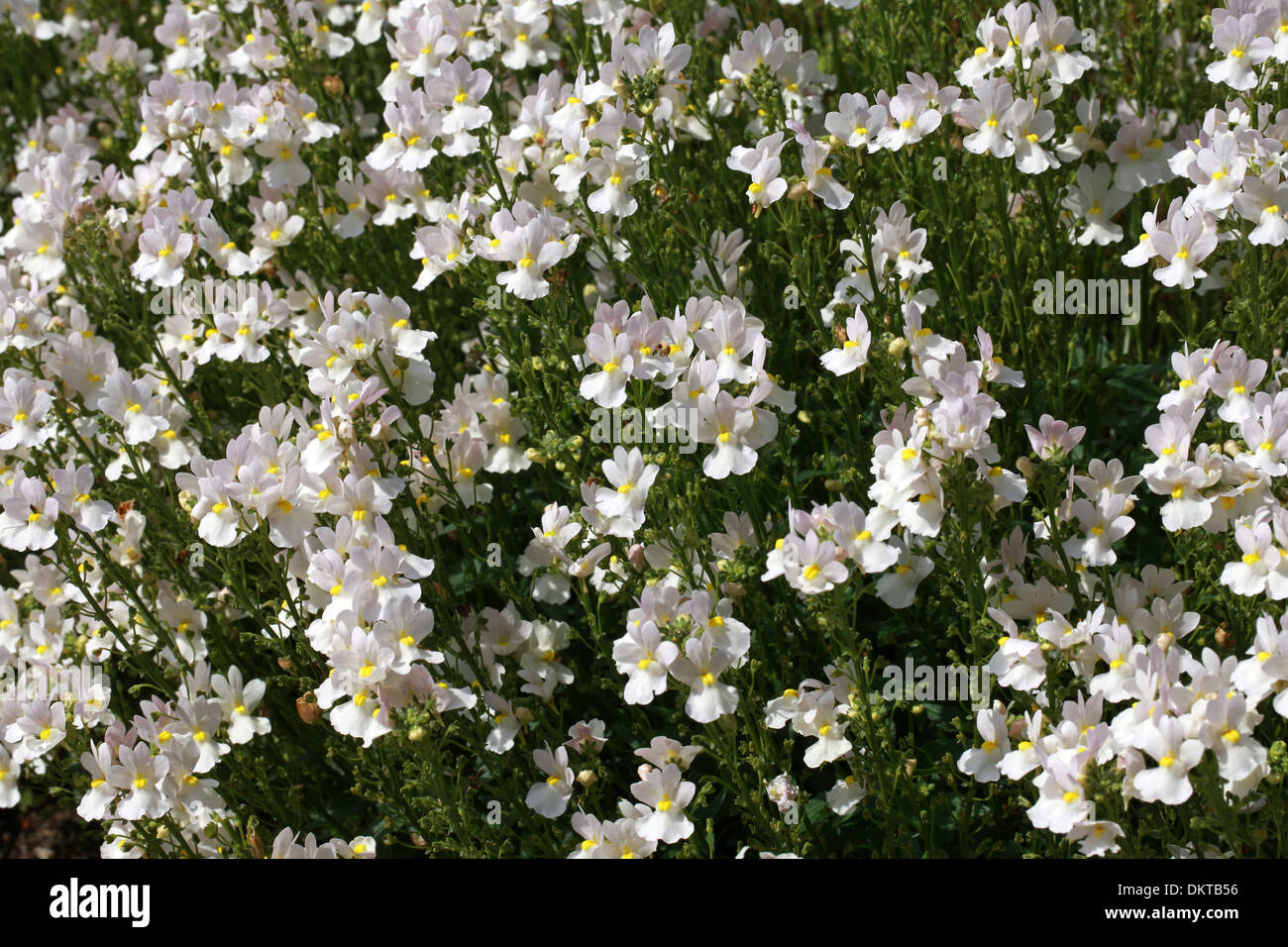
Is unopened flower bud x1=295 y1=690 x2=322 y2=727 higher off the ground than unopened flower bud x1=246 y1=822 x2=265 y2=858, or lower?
higher

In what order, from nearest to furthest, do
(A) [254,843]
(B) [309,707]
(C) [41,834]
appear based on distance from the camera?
(A) [254,843], (B) [309,707], (C) [41,834]

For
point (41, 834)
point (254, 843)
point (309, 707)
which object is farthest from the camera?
point (41, 834)

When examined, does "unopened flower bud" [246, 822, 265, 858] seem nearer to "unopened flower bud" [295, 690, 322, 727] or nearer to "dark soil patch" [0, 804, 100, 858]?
"unopened flower bud" [295, 690, 322, 727]

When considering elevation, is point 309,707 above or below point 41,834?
above

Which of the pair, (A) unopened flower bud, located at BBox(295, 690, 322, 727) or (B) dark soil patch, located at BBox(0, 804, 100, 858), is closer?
(A) unopened flower bud, located at BBox(295, 690, 322, 727)

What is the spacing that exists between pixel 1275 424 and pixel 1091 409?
122 centimetres

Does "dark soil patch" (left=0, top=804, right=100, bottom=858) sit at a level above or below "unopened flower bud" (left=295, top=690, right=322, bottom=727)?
below

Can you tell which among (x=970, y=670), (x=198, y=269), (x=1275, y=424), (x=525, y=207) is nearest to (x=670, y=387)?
(x=525, y=207)

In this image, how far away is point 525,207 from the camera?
157 inches

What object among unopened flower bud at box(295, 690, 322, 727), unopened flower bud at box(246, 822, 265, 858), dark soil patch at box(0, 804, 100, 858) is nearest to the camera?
unopened flower bud at box(246, 822, 265, 858)

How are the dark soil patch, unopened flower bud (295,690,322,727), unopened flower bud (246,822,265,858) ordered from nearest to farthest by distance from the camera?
unopened flower bud (246,822,265,858) → unopened flower bud (295,690,322,727) → the dark soil patch

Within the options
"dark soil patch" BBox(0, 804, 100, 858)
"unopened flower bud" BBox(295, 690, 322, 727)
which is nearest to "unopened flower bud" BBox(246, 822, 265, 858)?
"unopened flower bud" BBox(295, 690, 322, 727)

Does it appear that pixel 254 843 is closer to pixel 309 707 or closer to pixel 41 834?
pixel 309 707

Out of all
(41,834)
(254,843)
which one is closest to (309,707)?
(254,843)
